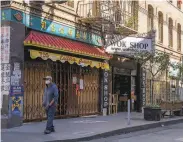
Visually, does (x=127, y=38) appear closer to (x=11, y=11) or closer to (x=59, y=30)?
(x=59, y=30)

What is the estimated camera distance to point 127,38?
19328mm

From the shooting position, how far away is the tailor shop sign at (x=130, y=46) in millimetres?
19062

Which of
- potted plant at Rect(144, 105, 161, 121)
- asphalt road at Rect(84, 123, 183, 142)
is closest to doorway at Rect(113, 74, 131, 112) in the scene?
potted plant at Rect(144, 105, 161, 121)

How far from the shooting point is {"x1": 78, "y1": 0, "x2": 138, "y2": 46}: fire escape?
58.7 feet

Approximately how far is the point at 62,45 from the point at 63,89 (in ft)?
7.58

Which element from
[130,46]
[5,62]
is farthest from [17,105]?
[130,46]

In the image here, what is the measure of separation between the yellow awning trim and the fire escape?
1.93m

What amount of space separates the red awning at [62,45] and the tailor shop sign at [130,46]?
79cm

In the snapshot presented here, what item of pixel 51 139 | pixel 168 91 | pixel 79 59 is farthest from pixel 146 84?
pixel 51 139

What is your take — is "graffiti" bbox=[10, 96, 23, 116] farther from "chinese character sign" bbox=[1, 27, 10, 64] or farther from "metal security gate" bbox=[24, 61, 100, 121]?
"chinese character sign" bbox=[1, 27, 10, 64]

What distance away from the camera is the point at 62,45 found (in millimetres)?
15234

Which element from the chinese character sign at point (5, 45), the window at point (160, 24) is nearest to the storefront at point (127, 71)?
the window at point (160, 24)

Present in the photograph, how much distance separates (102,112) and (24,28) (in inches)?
284

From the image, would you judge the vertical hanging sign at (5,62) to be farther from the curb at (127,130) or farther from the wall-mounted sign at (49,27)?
the curb at (127,130)
